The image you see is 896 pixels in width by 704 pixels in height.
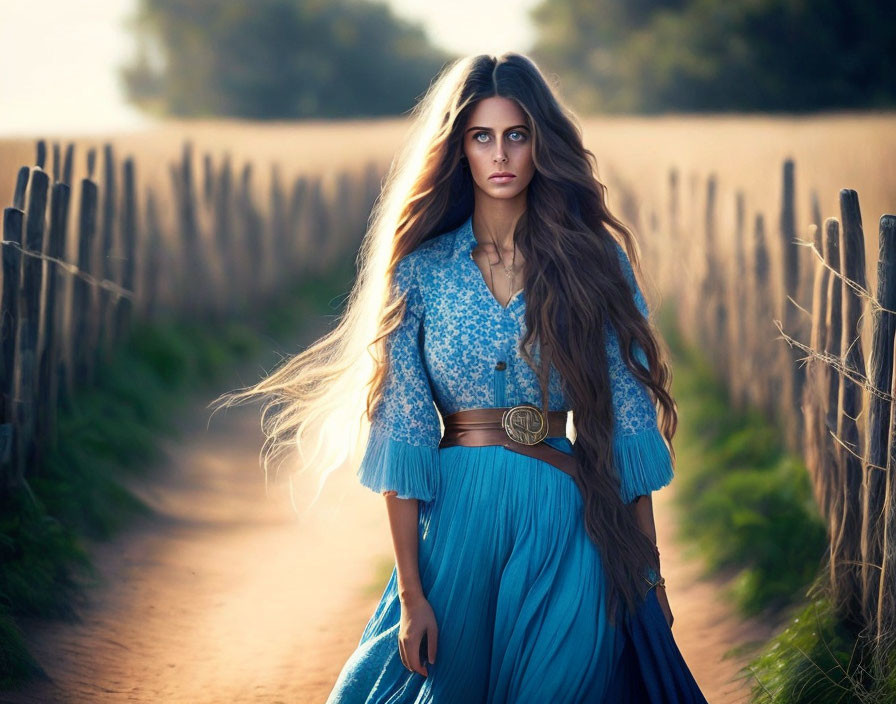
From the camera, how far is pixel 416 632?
2568mm

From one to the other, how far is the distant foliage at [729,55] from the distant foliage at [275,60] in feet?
19.5

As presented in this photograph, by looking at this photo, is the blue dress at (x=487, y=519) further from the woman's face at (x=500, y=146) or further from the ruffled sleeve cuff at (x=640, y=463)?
the woman's face at (x=500, y=146)

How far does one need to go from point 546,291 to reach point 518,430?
0.32m

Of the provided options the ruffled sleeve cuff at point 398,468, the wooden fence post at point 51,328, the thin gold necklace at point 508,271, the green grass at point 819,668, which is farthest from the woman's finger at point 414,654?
the wooden fence post at point 51,328

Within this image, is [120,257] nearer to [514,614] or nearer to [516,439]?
[516,439]

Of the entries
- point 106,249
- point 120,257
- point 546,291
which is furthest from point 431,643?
point 120,257

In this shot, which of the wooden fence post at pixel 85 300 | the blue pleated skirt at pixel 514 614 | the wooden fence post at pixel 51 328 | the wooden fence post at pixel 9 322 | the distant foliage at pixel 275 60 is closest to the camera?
the blue pleated skirt at pixel 514 614

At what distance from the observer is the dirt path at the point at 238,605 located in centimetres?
378

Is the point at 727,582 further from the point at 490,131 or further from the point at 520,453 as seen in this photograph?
the point at 490,131

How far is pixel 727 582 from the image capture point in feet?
15.2

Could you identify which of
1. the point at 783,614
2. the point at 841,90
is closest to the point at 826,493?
the point at 783,614

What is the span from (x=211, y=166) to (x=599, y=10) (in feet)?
107

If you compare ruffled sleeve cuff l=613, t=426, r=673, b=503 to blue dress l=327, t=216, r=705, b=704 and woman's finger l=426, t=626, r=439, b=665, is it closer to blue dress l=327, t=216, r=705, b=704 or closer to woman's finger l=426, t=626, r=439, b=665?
blue dress l=327, t=216, r=705, b=704

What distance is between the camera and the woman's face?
2.69 m
